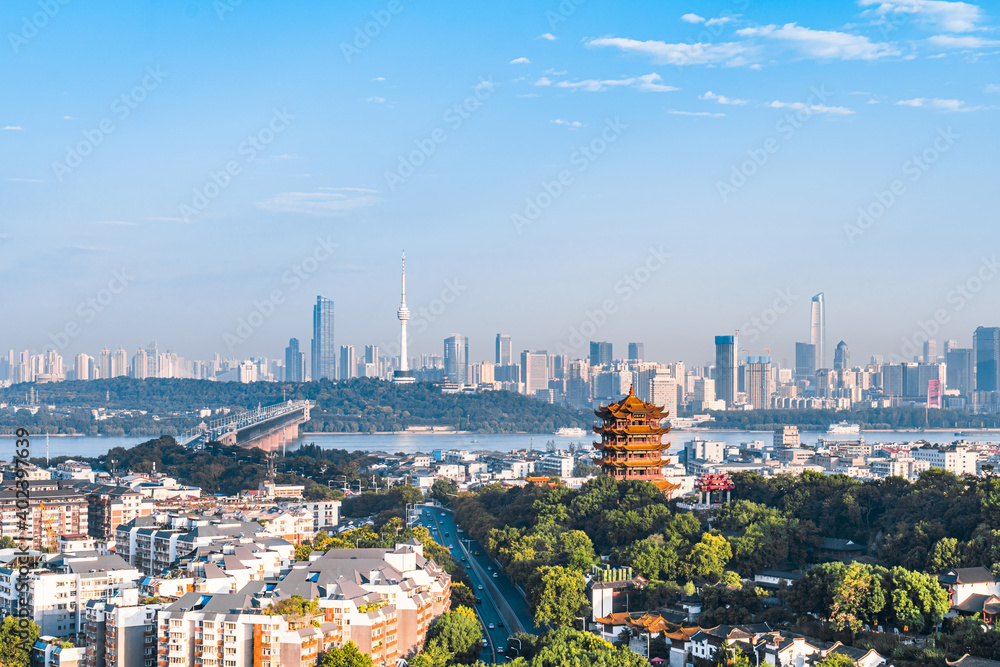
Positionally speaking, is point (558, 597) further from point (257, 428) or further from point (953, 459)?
point (257, 428)

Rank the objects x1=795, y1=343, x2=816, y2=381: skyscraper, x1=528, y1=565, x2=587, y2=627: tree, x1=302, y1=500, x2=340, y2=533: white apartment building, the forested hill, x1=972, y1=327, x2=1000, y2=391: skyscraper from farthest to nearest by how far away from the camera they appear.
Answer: x1=795, y1=343, x2=816, y2=381: skyscraper
x1=972, y1=327, x2=1000, y2=391: skyscraper
the forested hill
x1=302, y1=500, x2=340, y2=533: white apartment building
x1=528, y1=565, x2=587, y2=627: tree

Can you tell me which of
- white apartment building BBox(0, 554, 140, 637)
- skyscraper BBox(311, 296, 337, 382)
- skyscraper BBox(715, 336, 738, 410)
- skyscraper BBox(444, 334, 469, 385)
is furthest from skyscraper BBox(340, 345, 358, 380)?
white apartment building BBox(0, 554, 140, 637)

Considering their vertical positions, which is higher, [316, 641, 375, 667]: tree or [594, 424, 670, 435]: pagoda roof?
[594, 424, 670, 435]: pagoda roof

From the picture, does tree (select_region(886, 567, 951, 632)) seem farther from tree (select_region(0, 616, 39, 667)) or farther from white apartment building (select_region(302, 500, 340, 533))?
white apartment building (select_region(302, 500, 340, 533))

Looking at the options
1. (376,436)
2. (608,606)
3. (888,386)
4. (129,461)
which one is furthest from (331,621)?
(888,386)

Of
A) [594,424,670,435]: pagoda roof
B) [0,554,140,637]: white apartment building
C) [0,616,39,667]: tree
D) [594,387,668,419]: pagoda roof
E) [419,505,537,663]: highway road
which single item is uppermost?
[594,387,668,419]: pagoda roof

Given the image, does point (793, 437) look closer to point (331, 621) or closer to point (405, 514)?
point (405, 514)

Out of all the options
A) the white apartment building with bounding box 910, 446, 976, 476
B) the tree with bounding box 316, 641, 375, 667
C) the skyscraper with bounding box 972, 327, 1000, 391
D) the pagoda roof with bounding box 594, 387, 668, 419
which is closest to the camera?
the tree with bounding box 316, 641, 375, 667

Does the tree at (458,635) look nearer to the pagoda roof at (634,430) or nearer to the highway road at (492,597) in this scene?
the highway road at (492,597)
